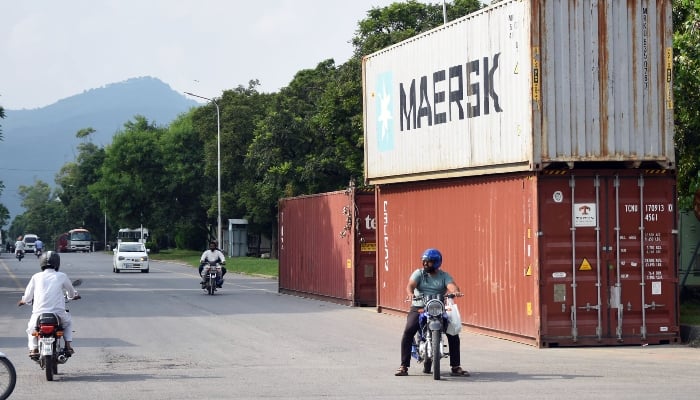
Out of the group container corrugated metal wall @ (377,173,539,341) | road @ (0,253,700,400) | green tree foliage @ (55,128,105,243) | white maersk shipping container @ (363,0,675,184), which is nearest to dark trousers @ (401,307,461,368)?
road @ (0,253,700,400)

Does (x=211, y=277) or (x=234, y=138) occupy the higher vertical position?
(x=234, y=138)

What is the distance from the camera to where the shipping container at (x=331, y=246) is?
29.5m

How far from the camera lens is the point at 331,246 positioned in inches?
1241

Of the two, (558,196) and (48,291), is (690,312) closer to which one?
(558,196)

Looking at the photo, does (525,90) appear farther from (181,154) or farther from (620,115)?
(181,154)

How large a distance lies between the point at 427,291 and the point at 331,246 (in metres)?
16.8

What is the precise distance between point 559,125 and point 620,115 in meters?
1.02

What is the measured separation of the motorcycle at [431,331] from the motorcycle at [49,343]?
430 cm

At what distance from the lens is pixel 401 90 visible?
24734 millimetres

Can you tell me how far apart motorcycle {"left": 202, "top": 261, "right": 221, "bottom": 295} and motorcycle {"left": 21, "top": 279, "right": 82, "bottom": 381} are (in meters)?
20.5

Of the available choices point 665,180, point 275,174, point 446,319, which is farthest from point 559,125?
point 275,174

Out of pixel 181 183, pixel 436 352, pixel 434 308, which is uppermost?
pixel 181 183

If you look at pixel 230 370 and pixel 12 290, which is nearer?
pixel 230 370

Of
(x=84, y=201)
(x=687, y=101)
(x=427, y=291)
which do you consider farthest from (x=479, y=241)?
(x=84, y=201)
